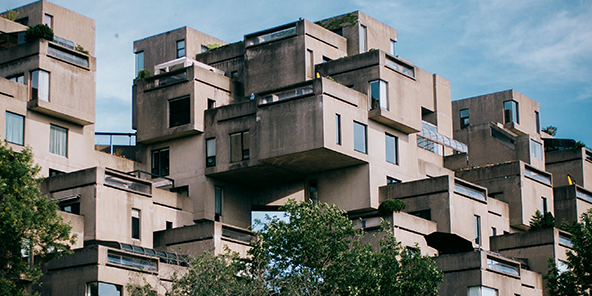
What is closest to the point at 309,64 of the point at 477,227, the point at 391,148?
the point at 391,148

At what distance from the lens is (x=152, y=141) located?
67.6m

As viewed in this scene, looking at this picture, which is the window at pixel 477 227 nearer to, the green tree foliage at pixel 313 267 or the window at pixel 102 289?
the green tree foliage at pixel 313 267

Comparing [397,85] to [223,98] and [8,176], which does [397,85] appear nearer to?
[223,98]

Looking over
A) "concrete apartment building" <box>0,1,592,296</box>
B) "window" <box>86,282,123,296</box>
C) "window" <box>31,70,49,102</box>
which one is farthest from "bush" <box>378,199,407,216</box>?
"window" <box>31,70,49,102</box>

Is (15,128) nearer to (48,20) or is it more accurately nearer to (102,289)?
(102,289)

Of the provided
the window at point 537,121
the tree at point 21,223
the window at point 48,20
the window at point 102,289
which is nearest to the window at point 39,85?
the window at point 48,20

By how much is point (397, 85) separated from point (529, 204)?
1322 centimetres

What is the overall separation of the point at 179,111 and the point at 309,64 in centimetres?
888

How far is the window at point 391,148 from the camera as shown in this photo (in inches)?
2566

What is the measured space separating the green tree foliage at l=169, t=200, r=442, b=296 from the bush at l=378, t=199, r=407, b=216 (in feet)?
32.4

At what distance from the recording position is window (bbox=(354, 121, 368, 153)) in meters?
62.6

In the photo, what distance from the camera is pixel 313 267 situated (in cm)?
4756

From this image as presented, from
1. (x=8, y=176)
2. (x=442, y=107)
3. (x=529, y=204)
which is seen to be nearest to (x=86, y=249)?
(x=8, y=176)

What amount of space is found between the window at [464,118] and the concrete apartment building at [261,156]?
38.2 ft
